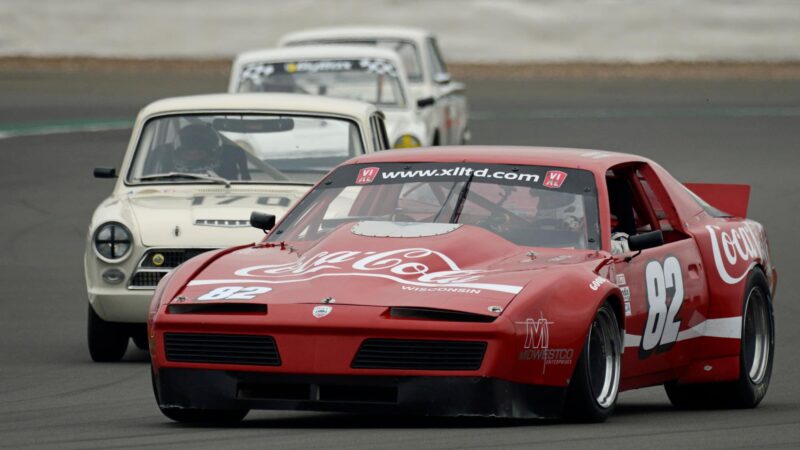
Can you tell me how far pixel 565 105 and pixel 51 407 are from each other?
2304 centimetres

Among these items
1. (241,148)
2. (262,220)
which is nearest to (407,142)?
(241,148)

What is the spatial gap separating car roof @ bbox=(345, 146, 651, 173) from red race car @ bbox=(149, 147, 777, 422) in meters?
0.01

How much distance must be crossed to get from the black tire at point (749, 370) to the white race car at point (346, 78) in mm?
8713

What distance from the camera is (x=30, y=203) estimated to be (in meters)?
19.0

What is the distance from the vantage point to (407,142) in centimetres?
1770

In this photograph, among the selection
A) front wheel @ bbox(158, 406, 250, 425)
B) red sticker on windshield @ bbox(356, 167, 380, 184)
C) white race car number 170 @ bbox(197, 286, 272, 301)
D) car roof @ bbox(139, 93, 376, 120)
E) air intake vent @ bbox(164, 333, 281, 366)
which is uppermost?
red sticker on windshield @ bbox(356, 167, 380, 184)

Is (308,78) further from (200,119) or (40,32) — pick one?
(40,32)

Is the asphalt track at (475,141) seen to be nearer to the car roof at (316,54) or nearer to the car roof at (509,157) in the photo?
the car roof at (509,157)

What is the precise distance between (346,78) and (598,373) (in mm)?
11395

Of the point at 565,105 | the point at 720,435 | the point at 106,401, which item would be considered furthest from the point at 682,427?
the point at 565,105

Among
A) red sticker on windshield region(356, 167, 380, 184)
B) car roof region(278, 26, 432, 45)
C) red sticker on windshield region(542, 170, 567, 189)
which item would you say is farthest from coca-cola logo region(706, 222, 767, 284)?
car roof region(278, 26, 432, 45)

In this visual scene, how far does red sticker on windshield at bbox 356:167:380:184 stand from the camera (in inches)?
331

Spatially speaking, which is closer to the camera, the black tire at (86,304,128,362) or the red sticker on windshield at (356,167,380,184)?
the red sticker on windshield at (356,167,380,184)

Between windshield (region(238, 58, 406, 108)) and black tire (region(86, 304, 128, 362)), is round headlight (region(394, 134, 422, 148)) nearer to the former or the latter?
windshield (region(238, 58, 406, 108))
